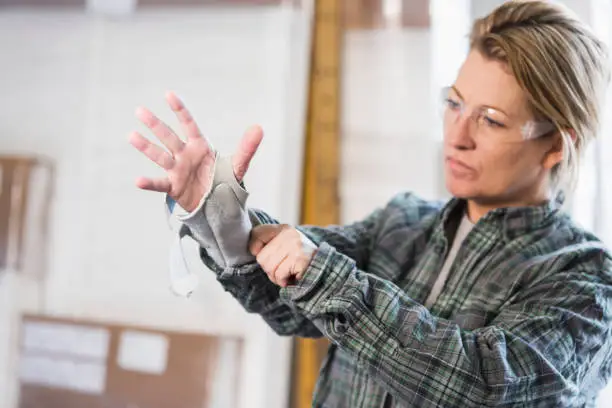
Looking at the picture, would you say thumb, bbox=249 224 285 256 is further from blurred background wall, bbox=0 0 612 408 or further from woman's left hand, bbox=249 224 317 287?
blurred background wall, bbox=0 0 612 408

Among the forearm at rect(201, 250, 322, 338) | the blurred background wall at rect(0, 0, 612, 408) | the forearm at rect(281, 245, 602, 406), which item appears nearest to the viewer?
the forearm at rect(281, 245, 602, 406)

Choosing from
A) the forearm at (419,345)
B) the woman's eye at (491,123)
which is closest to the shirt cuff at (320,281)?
the forearm at (419,345)

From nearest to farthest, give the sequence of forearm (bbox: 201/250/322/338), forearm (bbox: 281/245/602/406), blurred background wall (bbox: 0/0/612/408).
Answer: forearm (bbox: 281/245/602/406), forearm (bbox: 201/250/322/338), blurred background wall (bbox: 0/0/612/408)

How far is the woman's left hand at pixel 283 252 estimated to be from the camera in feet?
2.67

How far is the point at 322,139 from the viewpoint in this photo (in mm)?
1616

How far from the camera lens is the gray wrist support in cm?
81

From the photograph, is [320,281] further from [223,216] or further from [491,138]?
[491,138]

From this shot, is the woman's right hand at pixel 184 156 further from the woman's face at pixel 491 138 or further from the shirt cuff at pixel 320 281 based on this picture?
the woman's face at pixel 491 138

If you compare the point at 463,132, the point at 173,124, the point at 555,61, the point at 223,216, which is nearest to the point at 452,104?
the point at 463,132

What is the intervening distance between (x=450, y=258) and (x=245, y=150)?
404 mm

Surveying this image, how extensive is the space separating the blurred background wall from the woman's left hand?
2.34 ft

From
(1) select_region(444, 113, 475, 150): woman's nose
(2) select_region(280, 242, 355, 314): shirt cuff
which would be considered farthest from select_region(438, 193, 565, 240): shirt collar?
(2) select_region(280, 242, 355, 314): shirt cuff

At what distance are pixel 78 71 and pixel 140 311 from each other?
0.64m

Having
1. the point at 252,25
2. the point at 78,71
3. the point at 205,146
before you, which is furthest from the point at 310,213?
the point at 205,146
